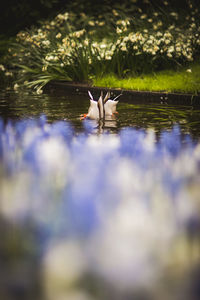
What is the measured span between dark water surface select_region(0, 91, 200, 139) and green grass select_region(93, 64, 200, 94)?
0.59m

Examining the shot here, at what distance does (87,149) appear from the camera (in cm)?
571

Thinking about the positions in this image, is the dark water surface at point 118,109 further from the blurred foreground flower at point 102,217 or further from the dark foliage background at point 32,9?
the dark foliage background at point 32,9

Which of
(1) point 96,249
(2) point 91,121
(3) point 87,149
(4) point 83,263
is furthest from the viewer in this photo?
(2) point 91,121

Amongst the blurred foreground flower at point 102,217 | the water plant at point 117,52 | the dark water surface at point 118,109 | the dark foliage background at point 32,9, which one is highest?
the dark foliage background at point 32,9

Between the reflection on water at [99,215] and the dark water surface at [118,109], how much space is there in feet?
1.70

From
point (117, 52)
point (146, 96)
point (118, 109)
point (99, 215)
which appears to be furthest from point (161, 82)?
point (99, 215)

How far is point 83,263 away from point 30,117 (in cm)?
555

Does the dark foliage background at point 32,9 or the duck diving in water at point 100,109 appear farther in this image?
the dark foliage background at point 32,9

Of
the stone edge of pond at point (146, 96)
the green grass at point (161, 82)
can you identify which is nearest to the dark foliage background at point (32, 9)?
the green grass at point (161, 82)

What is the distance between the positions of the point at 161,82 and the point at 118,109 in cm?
219

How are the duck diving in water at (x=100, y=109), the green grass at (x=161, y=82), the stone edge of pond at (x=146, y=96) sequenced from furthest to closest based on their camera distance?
the green grass at (x=161, y=82) → the stone edge of pond at (x=146, y=96) → the duck diving in water at (x=100, y=109)

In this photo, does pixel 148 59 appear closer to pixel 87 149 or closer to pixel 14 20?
pixel 87 149

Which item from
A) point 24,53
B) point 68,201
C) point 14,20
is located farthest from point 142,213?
Answer: point 14,20

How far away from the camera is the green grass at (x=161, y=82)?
10240mm
